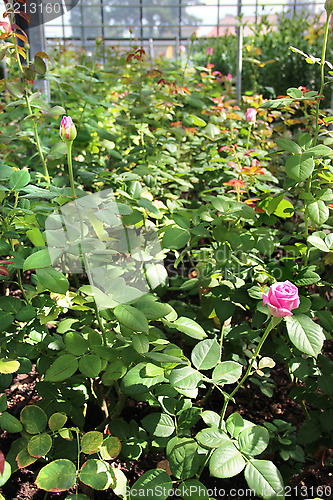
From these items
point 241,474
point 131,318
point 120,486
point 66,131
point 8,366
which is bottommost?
point 241,474

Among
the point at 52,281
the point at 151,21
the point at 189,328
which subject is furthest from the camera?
the point at 151,21

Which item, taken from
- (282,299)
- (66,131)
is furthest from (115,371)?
(66,131)

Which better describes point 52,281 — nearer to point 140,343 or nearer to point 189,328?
point 140,343

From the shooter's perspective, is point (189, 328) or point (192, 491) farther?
point (189, 328)

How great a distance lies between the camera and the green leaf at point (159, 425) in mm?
850

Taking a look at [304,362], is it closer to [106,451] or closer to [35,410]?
[106,451]

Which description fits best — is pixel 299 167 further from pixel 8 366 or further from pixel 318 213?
pixel 8 366

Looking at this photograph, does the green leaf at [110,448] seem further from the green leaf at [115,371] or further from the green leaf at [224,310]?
the green leaf at [224,310]

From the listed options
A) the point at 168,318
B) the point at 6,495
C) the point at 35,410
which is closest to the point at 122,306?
the point at 168,318

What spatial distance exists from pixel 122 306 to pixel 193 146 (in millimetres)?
1351

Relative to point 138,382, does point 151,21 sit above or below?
above

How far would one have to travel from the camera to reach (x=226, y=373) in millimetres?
808

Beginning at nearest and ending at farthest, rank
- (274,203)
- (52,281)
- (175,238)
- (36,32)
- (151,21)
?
(52,281), (175,238), (274,203), (36,32), (151,21)

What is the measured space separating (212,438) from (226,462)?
0.06 metres
